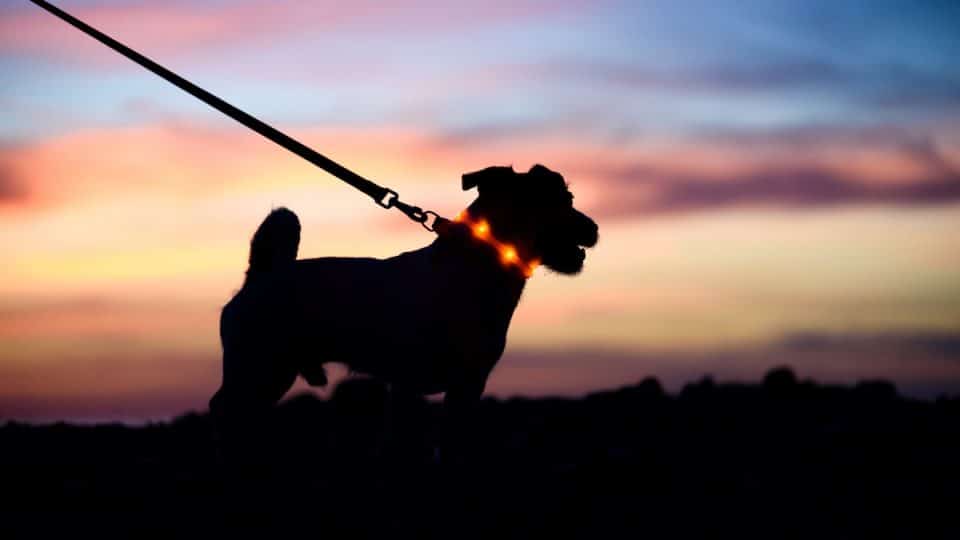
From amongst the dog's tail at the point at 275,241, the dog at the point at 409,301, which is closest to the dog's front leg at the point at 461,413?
the dog at the point at 409,301

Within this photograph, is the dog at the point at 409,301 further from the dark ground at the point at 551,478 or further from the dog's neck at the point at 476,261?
the dark ground at the point at 551,478

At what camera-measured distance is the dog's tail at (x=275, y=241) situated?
8.50 metres

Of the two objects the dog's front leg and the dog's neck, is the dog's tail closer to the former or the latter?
the dog's neck

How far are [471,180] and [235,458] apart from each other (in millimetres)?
2728

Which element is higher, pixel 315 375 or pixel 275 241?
pixel 275 241

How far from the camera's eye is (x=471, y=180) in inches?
308

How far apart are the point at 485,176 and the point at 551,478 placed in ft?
6.86

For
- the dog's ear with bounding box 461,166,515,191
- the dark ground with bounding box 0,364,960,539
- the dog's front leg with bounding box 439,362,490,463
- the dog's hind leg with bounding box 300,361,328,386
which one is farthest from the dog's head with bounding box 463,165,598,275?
the dog's hind leg with bounding box 300,361,328,386

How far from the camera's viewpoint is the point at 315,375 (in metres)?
8.51

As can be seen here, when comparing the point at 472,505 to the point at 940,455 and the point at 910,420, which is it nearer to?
the point at 940,455

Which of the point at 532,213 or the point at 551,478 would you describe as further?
the point at 532,213

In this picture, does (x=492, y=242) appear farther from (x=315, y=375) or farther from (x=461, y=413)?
(x=315, y=375)

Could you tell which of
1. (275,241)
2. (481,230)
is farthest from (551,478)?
(275,241)

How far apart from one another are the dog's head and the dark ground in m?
1.29
